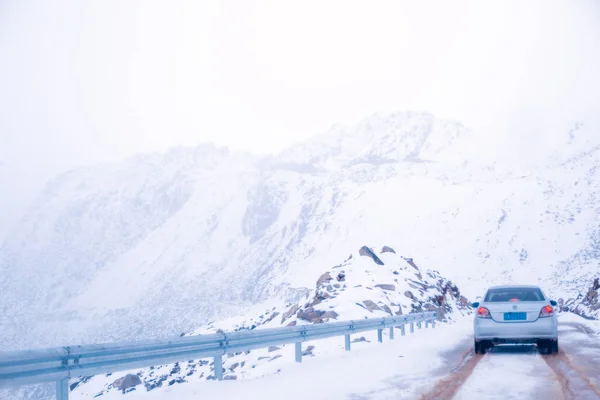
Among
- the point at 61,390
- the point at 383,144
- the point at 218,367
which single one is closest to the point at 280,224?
the point at 383,144

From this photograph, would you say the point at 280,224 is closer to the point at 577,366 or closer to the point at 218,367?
the point at 577,366

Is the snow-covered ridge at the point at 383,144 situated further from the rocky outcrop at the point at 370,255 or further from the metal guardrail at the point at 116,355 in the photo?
the metal guardrail at the point at 116,355

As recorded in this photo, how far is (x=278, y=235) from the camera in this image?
86250 mm

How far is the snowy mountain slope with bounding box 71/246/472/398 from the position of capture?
1875 cm

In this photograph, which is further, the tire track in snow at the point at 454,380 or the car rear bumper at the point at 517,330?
the car rear bumper at the point at 517,330

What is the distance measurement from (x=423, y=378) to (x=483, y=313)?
405 centimetres

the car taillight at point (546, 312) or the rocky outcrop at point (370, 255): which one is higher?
the rocky outcrop at point (370, 255)

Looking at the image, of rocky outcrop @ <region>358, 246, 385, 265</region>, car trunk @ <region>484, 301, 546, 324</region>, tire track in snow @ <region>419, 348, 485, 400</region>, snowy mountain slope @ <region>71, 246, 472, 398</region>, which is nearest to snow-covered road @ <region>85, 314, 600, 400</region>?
tire track in snow @ <region>419, 348, 485, 400</region>

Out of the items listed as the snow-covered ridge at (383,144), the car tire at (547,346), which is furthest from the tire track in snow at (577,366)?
the snow-covered ridge at (383,144)

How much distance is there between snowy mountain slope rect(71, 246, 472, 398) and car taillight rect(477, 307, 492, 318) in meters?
4.32

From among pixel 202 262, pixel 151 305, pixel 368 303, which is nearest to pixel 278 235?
pixel 202 262

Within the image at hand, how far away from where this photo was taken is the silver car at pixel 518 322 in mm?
13445

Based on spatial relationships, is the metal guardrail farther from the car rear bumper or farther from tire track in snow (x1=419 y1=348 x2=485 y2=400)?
the car rear bumper

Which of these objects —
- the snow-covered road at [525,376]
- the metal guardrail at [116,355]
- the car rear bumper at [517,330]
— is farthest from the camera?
the car rear bumper at [517,330]
